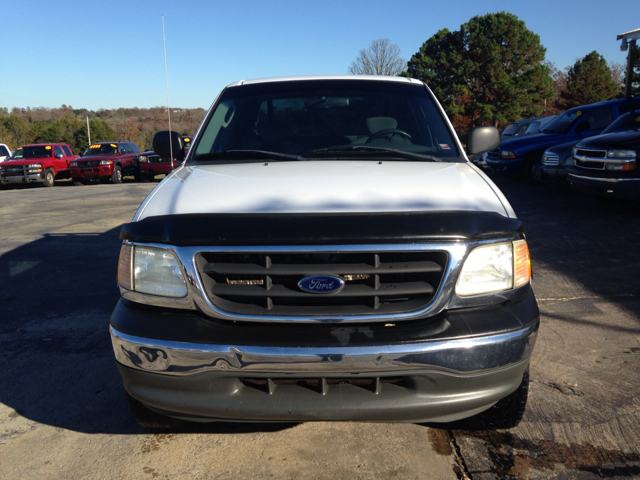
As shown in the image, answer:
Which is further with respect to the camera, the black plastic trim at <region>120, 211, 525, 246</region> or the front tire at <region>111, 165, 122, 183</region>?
the front tire at <region>111, 165, 122, 183</region>

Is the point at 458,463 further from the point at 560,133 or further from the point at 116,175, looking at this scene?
the point at 116,175

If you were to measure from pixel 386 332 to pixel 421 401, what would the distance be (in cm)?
29

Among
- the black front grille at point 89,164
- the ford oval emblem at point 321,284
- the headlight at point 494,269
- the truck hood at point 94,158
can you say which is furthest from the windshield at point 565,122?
the black front grille at point 89,164

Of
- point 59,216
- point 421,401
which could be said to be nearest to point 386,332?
point 421,401

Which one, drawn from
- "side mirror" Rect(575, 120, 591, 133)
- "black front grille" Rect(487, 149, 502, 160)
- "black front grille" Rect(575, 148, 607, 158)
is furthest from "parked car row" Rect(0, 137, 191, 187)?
"black front grille" Rect(575, 148, 607, 158)

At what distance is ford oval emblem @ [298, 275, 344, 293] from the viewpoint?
2.00 m

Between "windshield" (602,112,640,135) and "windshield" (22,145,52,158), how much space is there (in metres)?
19.6

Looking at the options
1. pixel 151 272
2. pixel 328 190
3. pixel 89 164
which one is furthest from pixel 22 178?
pixel 328 190

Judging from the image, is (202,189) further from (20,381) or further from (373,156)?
(20,381)

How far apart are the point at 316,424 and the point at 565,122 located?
1161 cm

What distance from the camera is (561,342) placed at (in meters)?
3.63

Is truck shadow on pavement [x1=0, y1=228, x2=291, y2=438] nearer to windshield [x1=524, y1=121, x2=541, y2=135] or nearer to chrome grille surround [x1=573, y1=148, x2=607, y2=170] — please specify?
chrome grille surround [x1=573, y1=148, x2=607, y2=170]

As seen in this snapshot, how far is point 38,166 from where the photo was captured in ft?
63.2

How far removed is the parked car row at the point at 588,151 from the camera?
759 centimetres
